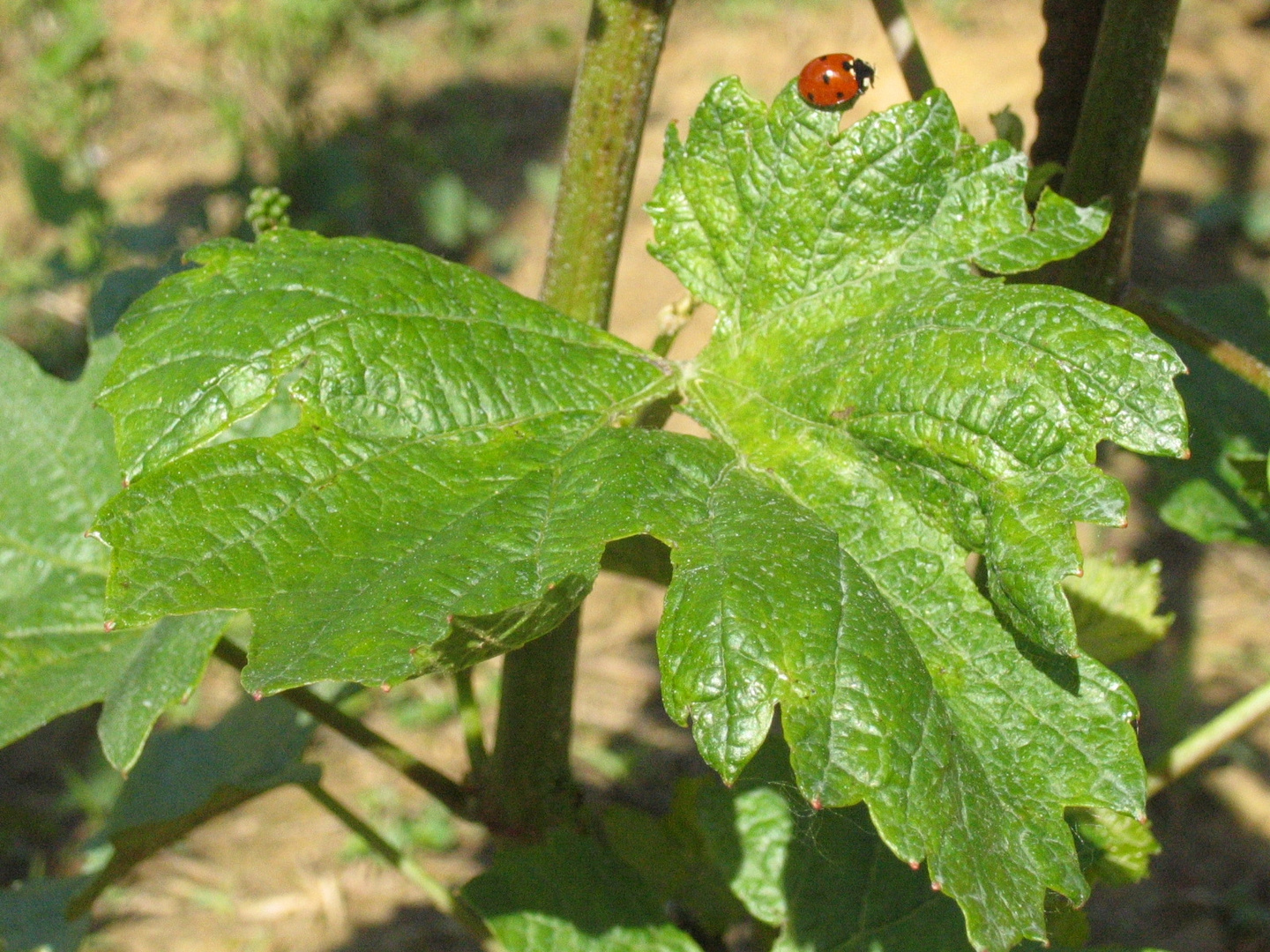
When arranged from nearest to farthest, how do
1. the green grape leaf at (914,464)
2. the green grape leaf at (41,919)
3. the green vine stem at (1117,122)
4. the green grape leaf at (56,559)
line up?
the green grape leaf at (914,464), the green vine stem at (1117,122), the green grape leaf at (56,559), the green grape leaf at (41,919)

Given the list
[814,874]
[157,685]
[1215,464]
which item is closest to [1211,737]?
[1215,464]

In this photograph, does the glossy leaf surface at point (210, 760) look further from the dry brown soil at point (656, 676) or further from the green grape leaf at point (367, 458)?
the dry brown soil at point (656, 676)

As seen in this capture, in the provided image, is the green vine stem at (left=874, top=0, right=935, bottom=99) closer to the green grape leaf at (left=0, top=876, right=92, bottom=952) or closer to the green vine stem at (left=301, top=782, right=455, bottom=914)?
the green vine stem at (left=301, top=782, right=455, bottom=914)

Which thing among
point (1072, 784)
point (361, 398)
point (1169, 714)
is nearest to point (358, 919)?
point (1169, 714)

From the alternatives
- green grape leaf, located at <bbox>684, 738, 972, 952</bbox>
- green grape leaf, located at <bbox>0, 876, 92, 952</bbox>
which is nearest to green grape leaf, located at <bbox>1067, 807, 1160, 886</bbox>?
green grape leaf, located at <bbox>684, 738, 972, 952</bbox>

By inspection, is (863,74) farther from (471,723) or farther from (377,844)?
(377,844)

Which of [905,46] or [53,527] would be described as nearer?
[905,46]

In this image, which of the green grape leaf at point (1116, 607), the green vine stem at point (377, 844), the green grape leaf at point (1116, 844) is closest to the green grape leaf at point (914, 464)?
the green grape leaf at point (1116, 844)
